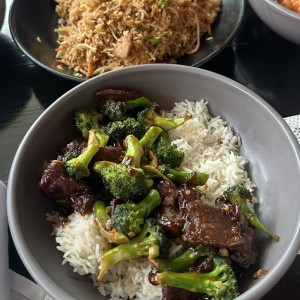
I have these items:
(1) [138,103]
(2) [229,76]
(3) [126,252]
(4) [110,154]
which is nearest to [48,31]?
(1) [138,103]

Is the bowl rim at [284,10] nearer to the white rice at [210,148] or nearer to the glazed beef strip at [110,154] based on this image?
the white rice at [210,148]

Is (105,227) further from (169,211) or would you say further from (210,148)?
(210,148)

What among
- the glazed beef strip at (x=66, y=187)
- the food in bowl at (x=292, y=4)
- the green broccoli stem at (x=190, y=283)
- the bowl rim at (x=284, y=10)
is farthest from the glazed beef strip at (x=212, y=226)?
the food in bowl at (x=292, y=4)

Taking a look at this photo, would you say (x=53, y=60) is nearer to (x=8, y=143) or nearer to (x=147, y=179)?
(x=8, y=143)

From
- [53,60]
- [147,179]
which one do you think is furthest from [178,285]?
[53,60]

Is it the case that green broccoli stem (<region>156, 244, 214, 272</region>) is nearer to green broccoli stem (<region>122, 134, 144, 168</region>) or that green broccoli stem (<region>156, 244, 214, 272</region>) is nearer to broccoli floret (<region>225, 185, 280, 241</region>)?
broccoli floret (<region>225, 185, 280, 241</region>)

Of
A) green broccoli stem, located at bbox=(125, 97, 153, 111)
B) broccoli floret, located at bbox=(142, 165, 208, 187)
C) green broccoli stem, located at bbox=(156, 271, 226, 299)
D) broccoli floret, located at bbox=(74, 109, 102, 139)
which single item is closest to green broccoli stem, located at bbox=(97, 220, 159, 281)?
green broccoli stem, located at bbox=(156, 271, 226, 299)

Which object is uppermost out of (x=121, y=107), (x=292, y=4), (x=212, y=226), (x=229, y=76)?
(x=292, y=4)

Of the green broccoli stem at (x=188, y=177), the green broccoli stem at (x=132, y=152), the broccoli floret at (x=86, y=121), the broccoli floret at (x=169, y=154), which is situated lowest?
the green broccoli stem at (x=188, y=177)
